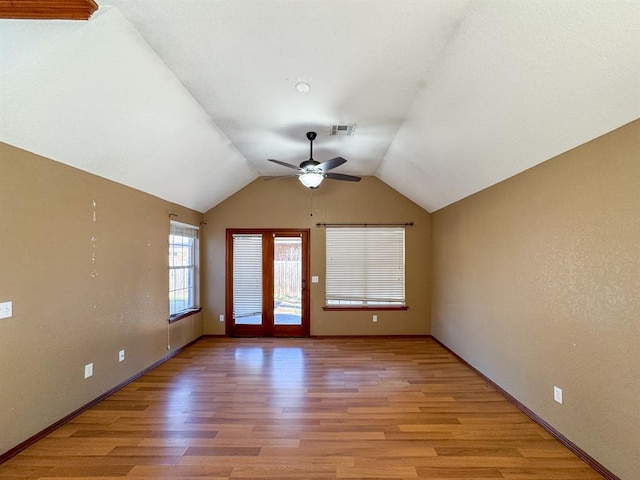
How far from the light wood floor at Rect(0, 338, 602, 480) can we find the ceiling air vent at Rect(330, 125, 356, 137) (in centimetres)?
312

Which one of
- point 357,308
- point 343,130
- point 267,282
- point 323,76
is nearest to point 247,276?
point 267,282

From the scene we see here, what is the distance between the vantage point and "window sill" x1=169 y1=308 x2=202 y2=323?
5.04 metres

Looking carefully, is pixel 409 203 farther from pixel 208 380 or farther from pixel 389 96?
pixel 208 380

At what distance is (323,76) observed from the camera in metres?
2.72

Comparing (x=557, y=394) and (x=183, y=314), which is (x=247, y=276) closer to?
(x=183, y=314)

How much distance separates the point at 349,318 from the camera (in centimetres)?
612

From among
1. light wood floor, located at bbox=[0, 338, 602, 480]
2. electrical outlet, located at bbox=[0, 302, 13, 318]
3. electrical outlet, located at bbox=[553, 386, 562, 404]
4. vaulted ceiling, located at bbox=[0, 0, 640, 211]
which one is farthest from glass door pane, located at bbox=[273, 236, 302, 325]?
electrical outlet, located at bbox=[553, 386, 562, 404]

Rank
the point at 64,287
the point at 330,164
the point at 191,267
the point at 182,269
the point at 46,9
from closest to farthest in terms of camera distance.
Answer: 1. the point at 46,9
2. the point at 64,287
3. the point at 330,164
4. the point at 182,269
5. the point at 191,267

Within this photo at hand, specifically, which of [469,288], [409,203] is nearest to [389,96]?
[469,288]

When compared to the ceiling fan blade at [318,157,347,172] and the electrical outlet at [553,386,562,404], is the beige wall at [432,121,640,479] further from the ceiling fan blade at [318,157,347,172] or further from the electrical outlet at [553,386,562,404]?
the ceiling fan blade at [318,157,347,172]

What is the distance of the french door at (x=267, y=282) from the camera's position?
6.17 m

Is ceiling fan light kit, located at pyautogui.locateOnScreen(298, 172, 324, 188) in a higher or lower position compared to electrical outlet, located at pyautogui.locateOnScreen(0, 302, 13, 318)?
higher

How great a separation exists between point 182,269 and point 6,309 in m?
3.15

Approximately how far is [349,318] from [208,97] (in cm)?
450
